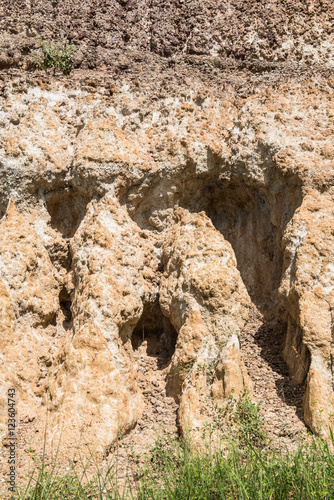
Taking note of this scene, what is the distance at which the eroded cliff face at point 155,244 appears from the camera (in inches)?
193

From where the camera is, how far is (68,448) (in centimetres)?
439

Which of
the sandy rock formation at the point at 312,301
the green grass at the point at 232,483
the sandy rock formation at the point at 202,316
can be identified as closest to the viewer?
the green grass at the point at 232,483

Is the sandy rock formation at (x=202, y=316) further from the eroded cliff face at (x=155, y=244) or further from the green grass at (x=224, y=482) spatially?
the green grass at (x=224, y=482)

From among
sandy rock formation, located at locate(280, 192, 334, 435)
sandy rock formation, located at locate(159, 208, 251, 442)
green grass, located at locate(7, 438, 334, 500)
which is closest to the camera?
green grass, located at locate(7, 438, 334, 500)

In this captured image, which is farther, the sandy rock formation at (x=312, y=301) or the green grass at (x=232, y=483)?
the sandy rock formation at (x=312, y=301)

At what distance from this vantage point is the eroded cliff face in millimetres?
4910

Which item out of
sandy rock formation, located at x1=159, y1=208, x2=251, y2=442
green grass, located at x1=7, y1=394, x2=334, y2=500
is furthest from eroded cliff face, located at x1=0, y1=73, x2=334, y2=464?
green grass, located at x1=7, y1=394, x2=334, y2=500

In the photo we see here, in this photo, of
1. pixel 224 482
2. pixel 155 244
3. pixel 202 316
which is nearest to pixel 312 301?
pixel 202 316

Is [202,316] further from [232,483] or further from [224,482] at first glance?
[232,483]

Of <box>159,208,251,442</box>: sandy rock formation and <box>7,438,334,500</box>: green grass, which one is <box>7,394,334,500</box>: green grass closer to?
<box>7,438,334,500</box>: green grass

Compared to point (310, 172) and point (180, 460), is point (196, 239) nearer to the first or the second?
point (310, 172)

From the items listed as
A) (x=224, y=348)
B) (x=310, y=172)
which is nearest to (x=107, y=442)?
(x=224, y=348)

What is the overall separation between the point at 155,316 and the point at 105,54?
12.0 ft

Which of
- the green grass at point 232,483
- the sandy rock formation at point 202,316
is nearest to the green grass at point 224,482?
the green grass at point 232,483
